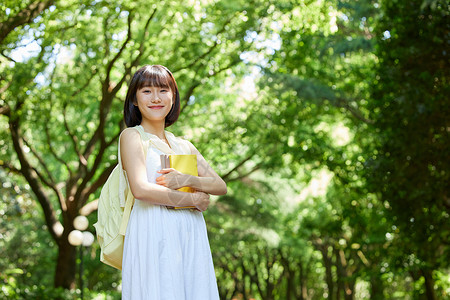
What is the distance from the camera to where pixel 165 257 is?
8.67 ft

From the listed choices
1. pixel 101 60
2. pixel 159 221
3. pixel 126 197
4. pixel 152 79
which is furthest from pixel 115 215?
pixel 101 60

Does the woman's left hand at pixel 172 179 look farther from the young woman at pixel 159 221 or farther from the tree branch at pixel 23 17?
the tree branch at pixel 23 17

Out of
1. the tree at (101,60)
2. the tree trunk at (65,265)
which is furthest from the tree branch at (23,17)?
the tree trunk at (65,265)

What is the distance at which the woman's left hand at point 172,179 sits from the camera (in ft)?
8.91

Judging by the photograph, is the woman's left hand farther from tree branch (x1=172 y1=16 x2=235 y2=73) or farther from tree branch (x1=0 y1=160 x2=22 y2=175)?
tree branch (x1=0 y1=160 x2=22 y2=175)

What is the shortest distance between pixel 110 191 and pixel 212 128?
12406 millimetres

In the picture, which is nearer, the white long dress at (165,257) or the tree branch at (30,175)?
the white long dress at (165,257)

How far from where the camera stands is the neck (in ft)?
9.77

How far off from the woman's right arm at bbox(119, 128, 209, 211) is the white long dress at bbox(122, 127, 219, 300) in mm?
72

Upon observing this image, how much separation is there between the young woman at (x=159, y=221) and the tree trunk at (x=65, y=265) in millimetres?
11338

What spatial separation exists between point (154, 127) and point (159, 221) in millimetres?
533

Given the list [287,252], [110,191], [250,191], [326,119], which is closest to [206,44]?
[326,119]

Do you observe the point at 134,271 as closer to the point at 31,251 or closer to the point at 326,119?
the point at 326,119

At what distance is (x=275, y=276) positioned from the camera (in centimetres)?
3400
